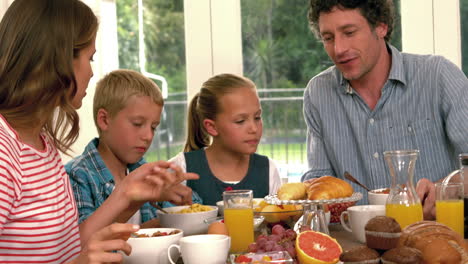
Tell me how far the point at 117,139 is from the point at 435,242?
144 cm

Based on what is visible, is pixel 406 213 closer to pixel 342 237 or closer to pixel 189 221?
pixel 342 237

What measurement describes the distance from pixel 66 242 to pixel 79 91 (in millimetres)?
388

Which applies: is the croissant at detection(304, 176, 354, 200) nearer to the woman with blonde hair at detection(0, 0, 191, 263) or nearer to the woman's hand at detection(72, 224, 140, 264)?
the woman with blonde hair at detection(0, 0, 191, 263)

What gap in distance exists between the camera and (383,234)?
117 cm

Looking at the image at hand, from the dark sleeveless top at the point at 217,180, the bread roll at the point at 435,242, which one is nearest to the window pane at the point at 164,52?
the dark sleeveless top at the point at 217,180

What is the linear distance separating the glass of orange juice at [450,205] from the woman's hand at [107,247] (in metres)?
0.75

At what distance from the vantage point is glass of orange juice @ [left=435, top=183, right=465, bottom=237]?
4.92 ft

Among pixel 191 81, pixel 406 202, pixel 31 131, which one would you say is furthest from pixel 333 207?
pixel 191 81

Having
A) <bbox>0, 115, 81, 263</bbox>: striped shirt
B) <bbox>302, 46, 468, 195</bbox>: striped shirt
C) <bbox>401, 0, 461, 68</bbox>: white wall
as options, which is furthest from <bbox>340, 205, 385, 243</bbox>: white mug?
<bbox>401, 0, 461, 68</bbox>: white wall

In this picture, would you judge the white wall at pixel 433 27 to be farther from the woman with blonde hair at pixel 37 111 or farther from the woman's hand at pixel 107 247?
the woman's hand at pixel 107 247

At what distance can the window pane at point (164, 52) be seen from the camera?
3.60 meters

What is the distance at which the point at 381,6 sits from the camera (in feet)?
8.38

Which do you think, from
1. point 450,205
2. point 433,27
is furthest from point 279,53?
point 450,205

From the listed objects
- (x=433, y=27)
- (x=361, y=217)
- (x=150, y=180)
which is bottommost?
(x=361, y=217)
